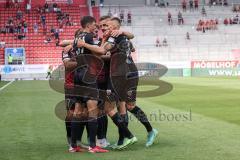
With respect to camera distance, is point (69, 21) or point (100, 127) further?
point (69, 21)

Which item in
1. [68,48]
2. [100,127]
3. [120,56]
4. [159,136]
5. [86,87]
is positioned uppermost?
[68,48]

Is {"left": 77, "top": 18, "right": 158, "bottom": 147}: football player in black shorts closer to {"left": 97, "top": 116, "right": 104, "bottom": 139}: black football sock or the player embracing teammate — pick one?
the player embracing teammate

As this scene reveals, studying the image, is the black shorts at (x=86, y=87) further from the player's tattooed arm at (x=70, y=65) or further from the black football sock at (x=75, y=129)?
the black football sock at (x=75, y=129)

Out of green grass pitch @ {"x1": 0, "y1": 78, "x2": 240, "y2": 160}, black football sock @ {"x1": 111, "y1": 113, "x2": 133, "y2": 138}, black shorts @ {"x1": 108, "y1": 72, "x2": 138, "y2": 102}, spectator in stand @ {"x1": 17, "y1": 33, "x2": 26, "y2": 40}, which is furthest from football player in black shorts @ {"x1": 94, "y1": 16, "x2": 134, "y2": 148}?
spectator in stand @ {"x1": 17, "y1": 33, "x2": 26, "y2": 40}

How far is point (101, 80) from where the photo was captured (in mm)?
9234

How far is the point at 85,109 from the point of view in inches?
360

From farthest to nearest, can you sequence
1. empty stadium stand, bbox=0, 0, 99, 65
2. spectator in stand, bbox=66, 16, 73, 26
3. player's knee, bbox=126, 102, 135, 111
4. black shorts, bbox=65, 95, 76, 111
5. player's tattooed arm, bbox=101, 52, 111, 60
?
spectator in stand, bbox=66, 16, 73, 26 < empty stadium stand, bbox=0, 0, 99, 65 < player's knee, bbox=126, 102, 135, 111 < black shorts, bbox=65, 95, 76, 111 < player's tattooed arm, bbox=101, 52, 111, 60

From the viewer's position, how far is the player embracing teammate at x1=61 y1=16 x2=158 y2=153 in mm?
8773

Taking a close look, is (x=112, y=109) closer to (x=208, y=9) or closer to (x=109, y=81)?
(x=109, y=81)

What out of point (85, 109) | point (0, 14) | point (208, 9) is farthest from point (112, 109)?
point (208, 9)

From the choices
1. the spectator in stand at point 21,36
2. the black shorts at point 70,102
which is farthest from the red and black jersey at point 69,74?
the spectator in stand at point 21,36

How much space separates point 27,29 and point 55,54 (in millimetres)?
4895

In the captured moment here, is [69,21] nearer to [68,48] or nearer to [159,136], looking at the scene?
[159,136]

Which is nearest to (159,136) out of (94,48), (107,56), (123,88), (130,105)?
(130,105)
